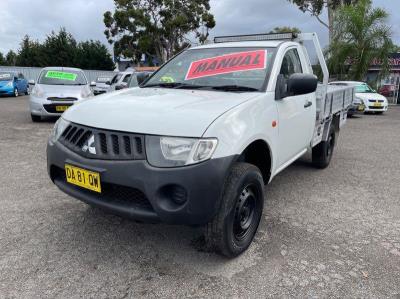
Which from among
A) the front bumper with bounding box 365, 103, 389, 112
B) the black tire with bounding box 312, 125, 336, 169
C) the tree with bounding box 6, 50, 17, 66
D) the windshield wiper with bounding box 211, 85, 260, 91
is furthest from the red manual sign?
the tree with bounding box 6, 50, 17, 66

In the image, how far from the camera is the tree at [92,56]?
3731 centimetres

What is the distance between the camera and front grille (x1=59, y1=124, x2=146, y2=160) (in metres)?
2.33

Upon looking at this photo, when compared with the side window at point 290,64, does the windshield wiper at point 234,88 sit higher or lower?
lower

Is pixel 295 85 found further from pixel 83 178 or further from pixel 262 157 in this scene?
pixel 83 178

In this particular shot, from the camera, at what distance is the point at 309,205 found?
3908mm

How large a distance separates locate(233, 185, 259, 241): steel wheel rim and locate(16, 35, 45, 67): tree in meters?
39.1

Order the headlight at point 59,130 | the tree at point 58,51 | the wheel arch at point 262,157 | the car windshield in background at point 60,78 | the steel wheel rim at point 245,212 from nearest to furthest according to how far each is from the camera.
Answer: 1. the steel wheel rim at point 245,212
2. the headlight at point 59,130
3. the wheel arch at point 262,157
4. the car windshield in background at point 60,78
5. the tree at point 58,51

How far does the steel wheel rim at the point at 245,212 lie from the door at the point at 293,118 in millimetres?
652

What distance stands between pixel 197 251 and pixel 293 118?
1632mm

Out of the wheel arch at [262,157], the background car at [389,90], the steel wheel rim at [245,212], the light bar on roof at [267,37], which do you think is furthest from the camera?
the background car at [389,90]

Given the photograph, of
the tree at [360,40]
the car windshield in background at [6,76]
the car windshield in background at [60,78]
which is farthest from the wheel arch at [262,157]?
the car windshield in background at [6,76]

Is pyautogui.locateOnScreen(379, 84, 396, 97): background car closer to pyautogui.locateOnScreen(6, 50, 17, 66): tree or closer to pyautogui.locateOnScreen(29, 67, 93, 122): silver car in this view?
pyautogui.locateOnScreen(29, 67, 93, 122): silver car

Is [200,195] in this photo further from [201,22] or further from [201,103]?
[201,22]

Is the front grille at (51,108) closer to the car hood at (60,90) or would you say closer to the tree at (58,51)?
the car hood at (60,90)
